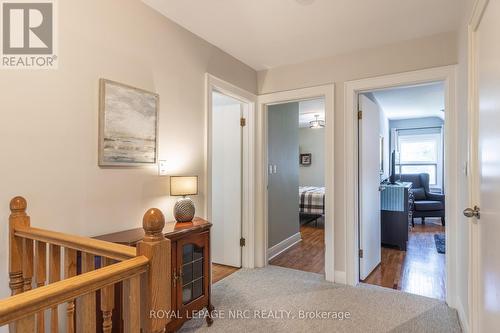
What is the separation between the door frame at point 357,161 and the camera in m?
2.40

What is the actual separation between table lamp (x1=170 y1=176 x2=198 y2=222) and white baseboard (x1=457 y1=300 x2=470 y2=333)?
203 cm

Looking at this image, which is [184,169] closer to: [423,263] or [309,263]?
[309,263]

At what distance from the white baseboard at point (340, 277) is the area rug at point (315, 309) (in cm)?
9

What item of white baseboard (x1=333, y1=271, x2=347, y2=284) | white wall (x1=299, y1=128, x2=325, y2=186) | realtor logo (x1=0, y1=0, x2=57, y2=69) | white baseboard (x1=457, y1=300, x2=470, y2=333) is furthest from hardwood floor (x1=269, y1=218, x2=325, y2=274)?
realtor logo (x1=0, y1=0, x2=57, y2=69)

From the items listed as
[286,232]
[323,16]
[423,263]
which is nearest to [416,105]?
[423,263]

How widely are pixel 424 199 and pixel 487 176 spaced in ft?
16.6

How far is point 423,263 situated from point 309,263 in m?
1.38

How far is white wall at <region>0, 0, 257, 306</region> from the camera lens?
4.75 ft

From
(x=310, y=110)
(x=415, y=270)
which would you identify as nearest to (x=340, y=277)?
(x=415, y=270)

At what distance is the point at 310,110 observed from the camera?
5.84 meters

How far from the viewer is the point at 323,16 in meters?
2.24

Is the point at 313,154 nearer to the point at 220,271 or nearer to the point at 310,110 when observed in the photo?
the point at 310,110

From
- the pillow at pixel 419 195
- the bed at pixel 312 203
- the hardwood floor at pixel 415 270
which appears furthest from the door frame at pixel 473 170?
the pillow at pixel 419 195

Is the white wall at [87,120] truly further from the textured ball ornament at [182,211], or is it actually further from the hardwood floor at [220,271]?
the hardwood floor at [220,271]
